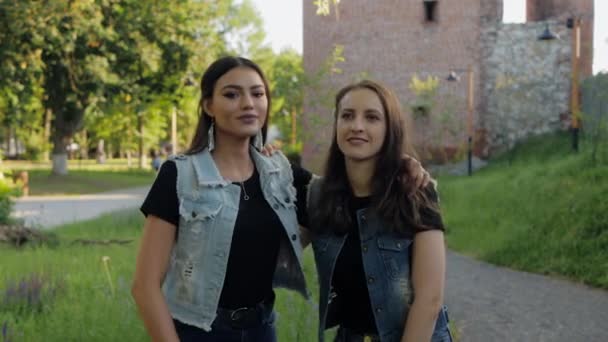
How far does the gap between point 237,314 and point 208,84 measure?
901 millimetres

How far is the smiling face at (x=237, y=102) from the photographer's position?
9.25 feet

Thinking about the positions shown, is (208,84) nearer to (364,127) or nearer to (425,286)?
(364,127)

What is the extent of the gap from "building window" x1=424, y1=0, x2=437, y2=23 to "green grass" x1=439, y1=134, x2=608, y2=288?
12.2m

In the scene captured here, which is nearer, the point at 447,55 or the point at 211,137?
the point at 211,137

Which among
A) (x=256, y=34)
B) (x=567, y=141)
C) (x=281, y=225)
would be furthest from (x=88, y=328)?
(x=256, y=34)

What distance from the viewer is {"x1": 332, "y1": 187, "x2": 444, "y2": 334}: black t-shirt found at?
2.77m

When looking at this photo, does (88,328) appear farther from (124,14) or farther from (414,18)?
(124,14)

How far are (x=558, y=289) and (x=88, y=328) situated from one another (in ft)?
19.0

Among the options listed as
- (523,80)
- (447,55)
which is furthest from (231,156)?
(523,80)

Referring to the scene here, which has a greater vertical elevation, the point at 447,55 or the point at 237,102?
the point at 447,55

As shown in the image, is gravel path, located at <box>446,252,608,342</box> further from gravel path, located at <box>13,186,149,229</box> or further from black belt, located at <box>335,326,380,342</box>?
gravel path, located at <box>13,186,149,229</box>

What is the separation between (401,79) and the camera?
87.9 ft

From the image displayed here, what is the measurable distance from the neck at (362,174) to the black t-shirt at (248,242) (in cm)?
34

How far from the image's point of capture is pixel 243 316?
2783 mm
